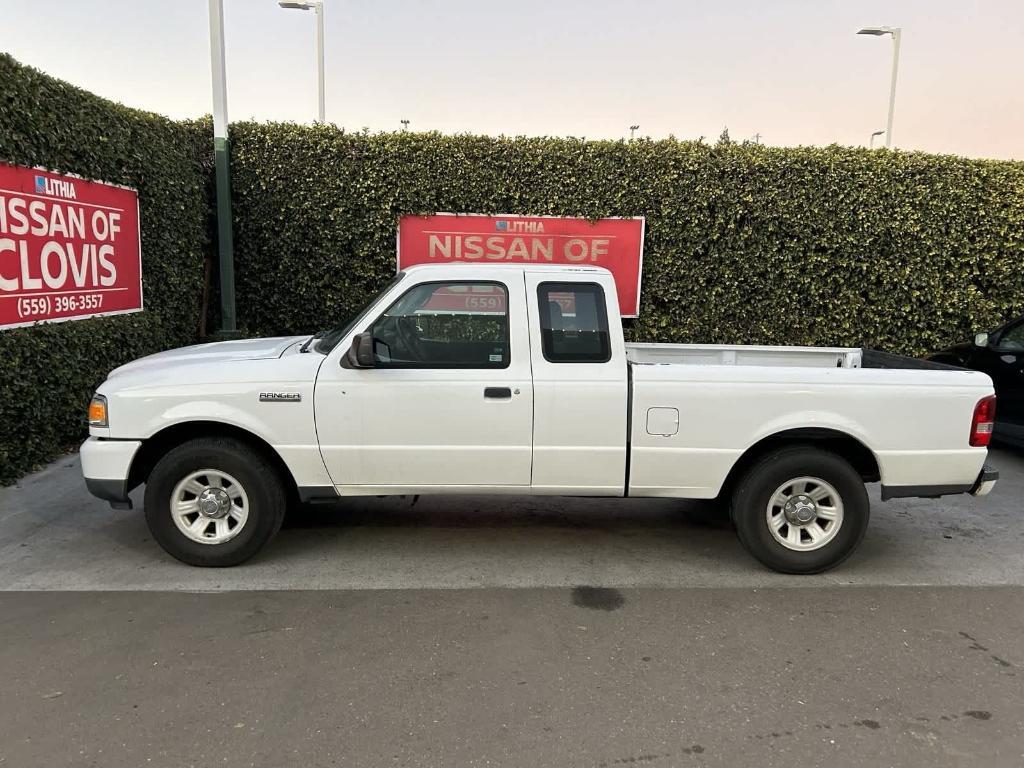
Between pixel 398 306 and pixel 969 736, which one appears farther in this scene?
pixel 398 306

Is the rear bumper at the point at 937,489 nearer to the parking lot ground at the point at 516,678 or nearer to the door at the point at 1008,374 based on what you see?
the parking lot ground at the point at 516,678

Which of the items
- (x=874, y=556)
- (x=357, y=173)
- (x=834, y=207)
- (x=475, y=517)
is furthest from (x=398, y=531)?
(x=834, y=207)

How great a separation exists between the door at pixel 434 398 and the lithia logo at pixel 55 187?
388 centimetres

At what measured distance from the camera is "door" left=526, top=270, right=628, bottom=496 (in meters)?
4.37

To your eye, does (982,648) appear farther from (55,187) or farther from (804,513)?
(55,187)

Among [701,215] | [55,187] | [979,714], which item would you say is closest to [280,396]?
[979,714]

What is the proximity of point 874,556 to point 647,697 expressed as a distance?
257 cm

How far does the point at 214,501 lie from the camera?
436 centimetres

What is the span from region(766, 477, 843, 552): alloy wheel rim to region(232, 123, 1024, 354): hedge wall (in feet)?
18.6

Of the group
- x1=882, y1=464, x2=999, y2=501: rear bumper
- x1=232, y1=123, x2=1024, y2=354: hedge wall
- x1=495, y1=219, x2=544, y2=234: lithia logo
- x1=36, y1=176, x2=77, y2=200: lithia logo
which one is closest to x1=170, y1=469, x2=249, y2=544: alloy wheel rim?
x1=36, y1=176, x2=77, y2=200: lithia logo

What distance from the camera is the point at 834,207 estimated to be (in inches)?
376

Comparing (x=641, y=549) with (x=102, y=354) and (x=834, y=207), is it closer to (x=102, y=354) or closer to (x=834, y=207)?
(x=102, y=354)

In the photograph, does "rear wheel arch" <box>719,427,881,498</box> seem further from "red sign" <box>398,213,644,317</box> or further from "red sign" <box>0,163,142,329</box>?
"red sign" <box>0,163,142,329</box>

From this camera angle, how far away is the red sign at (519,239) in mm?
9711
